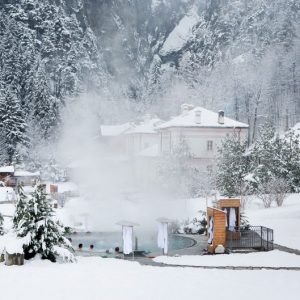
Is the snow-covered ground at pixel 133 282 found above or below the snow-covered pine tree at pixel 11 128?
below

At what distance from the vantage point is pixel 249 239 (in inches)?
965

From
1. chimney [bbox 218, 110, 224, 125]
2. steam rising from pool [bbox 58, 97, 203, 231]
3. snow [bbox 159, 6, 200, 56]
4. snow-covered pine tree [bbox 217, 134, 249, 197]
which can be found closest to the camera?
steam rising from pool [bbox 58, 97, 203, 231]

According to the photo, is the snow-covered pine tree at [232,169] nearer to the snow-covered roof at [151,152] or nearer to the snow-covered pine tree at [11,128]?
the snow-covered roof at [151,152]

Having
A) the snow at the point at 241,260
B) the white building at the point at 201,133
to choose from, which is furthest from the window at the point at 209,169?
the snow at the point at 241,260

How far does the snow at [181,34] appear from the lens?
139875 millimetres

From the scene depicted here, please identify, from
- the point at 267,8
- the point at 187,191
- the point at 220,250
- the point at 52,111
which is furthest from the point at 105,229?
the point at 267,8

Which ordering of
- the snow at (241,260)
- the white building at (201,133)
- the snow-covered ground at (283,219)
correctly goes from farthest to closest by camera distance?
the white building at (201,133)
the snow-covered ground at (283,219)
the snow at (241,260)

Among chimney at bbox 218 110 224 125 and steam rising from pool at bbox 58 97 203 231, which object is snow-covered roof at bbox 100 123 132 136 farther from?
chimney at bbox 218 110 224 125

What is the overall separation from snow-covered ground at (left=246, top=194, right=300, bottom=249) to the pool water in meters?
4.96

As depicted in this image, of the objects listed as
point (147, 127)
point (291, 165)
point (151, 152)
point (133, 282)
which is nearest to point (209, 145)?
point (151, 152)

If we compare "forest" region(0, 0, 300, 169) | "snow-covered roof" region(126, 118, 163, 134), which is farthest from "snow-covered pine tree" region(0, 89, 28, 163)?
"snow-covered roof" region(126, 118, 163, 134)

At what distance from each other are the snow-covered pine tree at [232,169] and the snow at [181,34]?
98.0m

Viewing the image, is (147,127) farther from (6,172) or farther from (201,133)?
(6,172)

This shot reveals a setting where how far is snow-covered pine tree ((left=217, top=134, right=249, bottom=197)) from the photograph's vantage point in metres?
42.5
